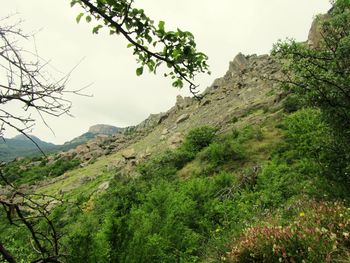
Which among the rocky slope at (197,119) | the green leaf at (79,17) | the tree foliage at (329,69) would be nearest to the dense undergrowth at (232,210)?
the tree foliage at (329,69)

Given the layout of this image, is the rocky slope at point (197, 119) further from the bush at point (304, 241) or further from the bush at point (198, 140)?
the bush at point (304, 241)

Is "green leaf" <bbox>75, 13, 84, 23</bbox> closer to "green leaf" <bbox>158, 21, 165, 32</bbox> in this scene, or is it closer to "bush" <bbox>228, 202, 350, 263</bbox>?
"green leaf" <bbox>158, 21, 165, 32</bbox>

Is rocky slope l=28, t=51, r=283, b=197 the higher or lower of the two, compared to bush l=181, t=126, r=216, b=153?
higher

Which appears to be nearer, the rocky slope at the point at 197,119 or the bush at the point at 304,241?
the bush at the point at 304,241

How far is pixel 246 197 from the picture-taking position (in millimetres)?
11961

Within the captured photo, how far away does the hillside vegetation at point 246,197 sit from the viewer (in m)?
5.21

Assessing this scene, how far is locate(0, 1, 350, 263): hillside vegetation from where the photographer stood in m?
5.21

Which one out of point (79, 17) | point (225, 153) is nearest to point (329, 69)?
point (79, 17)

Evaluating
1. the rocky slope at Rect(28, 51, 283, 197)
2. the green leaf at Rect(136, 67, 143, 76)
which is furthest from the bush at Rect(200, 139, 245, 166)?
the green leaf at Rect(136, 67, 143, 76)

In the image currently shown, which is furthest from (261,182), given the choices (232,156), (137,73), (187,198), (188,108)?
(188,108)

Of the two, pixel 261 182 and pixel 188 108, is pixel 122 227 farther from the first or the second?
pixel 188 108

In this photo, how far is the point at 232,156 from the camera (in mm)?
19594

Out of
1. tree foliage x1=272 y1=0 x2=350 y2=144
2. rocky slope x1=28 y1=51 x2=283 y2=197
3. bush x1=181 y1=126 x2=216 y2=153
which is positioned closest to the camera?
tree foliage x1=272 y1=0 x2=350 y2=144

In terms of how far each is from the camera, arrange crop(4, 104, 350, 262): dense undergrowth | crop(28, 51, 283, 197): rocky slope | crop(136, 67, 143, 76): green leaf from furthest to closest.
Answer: crop(28, 51, 283, 197): rocky slope → crop(4, 104, 350, 262): dense undergrowth → crop(136, 67, 143, 76): green leaf
